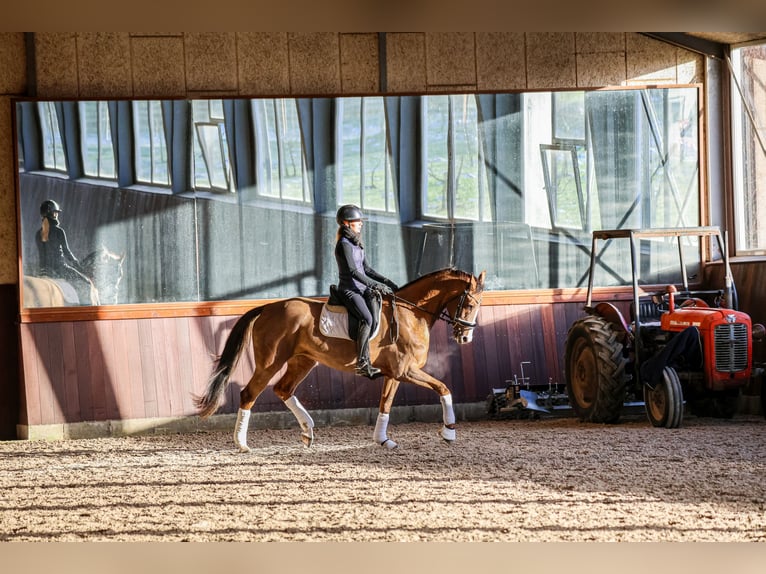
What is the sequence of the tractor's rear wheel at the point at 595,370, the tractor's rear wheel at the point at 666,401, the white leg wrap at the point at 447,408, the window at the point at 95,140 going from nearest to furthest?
1. the white leg wrap at the point at 447,408
2. the tractor's rear wheel at the point at 666,401
3. the tractor's rear wheel at the point at 595,370
4. the window at the point at 95,140

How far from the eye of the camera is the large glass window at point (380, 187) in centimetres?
1155

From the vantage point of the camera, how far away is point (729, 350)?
9930 millimetres

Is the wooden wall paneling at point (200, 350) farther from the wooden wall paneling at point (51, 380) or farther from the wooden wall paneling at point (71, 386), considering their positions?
the wooden wall paneling at point (51, 380)

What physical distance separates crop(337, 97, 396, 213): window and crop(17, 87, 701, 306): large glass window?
2cm

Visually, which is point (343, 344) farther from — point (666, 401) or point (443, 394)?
point (666, 401)

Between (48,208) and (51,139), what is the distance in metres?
0.77

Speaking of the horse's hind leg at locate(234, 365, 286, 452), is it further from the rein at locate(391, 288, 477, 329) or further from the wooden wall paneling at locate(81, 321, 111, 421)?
the wooden wall paneling at locate(81, 321, 111, 421)

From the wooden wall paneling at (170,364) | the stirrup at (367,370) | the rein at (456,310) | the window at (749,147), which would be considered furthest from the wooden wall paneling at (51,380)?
the window at (749,147)

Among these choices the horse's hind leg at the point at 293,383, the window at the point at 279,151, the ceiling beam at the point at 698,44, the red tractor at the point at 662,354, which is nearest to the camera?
the horse's hind leg at the point at 293,383

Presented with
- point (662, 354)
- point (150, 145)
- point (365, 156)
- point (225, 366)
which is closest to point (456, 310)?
point (662, 354)

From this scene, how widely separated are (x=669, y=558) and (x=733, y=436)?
19.3 ft

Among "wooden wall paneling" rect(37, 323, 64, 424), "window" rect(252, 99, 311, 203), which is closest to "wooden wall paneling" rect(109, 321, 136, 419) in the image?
"wooden wall paneling" rect(37, 323, 64, 424)

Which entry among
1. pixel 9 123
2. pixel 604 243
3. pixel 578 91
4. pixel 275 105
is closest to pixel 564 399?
pixel 604 243

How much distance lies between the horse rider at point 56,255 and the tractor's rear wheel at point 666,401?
240 inches
